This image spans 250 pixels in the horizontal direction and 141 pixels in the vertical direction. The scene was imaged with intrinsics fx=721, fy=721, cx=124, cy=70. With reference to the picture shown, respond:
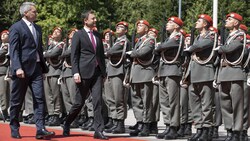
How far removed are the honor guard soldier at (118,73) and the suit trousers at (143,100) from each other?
44cm

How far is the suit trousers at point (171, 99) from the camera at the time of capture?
475 inches

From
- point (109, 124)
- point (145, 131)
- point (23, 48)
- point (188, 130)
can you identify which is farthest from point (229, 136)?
point (23, 48)

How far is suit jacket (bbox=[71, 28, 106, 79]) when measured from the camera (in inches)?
452

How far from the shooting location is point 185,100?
13086 mm

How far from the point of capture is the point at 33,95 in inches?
434

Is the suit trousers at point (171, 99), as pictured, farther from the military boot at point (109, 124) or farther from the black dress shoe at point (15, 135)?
the black dress shoe at point (15, 135)

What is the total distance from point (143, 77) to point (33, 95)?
2399mm

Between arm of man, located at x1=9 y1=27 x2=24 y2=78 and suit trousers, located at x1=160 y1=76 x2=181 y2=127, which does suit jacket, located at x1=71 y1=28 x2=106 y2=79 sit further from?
suit trousers, located at x1=160 y1=76 x2=181 y2=127

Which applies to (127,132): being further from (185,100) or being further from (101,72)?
(101,72)

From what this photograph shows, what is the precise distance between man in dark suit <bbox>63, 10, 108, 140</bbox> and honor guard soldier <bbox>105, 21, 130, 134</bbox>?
1462 mm

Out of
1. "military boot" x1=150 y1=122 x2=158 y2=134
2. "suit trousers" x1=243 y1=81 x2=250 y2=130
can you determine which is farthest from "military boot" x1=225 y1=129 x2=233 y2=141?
"military boot" x1=150 y1=122 x2=158 y2=134

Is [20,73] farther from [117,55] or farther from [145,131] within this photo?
[117,55]

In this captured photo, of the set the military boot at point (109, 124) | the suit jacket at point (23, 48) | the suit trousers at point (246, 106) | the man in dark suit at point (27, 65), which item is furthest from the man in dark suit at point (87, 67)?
the suit trousers at point (246, 106)

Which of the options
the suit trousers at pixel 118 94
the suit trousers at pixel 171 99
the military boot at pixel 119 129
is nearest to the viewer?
the suit trousers at pixel 171 99
